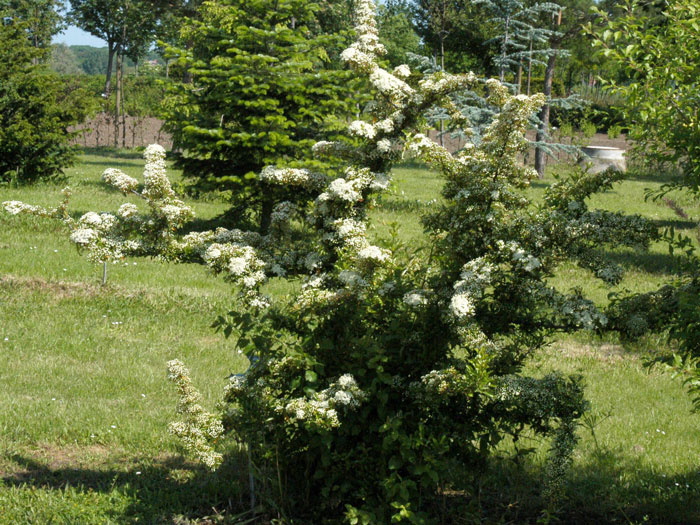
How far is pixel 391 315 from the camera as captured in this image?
4.02 meters

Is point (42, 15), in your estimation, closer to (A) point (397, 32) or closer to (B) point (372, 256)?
(A) point (397, 32)

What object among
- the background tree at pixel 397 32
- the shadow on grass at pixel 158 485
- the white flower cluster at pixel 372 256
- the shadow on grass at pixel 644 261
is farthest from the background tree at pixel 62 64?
the white flower cluster at pixel 372 256

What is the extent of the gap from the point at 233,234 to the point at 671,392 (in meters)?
4.63

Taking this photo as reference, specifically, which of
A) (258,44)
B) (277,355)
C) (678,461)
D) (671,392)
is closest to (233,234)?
(277,355)

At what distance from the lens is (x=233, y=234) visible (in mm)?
4355

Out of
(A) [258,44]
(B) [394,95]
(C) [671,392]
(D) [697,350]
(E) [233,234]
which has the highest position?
(A) [258,44]

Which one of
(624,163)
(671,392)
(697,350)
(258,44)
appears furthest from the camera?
(624,163)

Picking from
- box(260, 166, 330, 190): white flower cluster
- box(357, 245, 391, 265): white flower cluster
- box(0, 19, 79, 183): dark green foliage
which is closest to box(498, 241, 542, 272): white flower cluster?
box(357, 245, 391, 265): white flower cluster

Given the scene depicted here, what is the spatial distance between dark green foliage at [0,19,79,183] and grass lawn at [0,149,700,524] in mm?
5049

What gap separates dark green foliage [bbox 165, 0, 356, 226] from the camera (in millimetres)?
10469

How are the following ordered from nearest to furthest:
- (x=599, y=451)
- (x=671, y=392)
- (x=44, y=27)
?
1. (x=599, y=451)
2. (x=671, y=392)
3. (x=44, y=27)

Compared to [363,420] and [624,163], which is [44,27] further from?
[363,420]

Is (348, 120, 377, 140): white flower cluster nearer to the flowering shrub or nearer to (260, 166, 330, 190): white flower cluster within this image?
the flowering shrub

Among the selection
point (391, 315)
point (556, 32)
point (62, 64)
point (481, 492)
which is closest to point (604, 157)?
point (556, 32)
